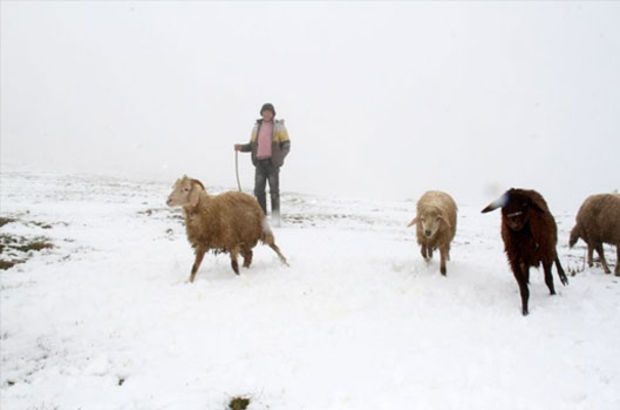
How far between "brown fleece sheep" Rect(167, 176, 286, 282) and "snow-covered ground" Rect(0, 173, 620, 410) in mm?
488

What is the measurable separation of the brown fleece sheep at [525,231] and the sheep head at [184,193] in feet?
15.1

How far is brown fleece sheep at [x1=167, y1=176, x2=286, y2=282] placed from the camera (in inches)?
309

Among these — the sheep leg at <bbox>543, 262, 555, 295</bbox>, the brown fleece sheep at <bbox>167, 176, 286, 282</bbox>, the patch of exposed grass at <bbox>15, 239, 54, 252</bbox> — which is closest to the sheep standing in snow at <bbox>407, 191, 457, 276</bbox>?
the sheep leg at <bbox>543, 262, 555, 295</bbox>

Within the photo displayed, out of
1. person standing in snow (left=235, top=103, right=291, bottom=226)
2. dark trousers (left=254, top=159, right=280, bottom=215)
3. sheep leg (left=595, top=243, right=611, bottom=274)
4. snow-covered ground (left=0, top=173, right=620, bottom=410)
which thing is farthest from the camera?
dark trousers (left=254, top=159, right=280, bottom=215)

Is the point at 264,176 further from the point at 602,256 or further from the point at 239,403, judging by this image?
the point at 239,403

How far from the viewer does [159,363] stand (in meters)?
5.25

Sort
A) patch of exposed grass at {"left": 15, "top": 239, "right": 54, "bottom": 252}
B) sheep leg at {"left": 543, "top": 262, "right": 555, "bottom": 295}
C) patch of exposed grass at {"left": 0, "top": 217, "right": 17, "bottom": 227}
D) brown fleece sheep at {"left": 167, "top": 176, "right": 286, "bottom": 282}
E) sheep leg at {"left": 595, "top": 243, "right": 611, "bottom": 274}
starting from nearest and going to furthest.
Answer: sheep leg at {"left": 543, "top": 262, "right": 555, "bottom": 295} → brown fleece sheep at {"left": 167, "top": 176, "right": 286, "bottom": 282} → sheep leg at {"left": 595, "top": 243, "right": 611, "bottom": 274} → patch of exposed grass at {"left": 15, "top": 239, "right": 54, "bottom": 252} → patch of exposed grass at {"left": 0, "top": 217, "right": 17, "bottom": 227}

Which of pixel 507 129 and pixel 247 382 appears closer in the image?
pixel 247 382

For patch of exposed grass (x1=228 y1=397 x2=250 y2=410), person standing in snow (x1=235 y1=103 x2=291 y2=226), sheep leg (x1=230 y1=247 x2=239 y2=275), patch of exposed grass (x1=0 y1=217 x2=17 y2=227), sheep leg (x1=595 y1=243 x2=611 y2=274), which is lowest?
patch of exposed grass (x1=228 y1=397 x2=250 y2=410)

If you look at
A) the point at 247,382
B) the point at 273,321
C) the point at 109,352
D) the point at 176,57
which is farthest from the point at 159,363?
the point at 176,57

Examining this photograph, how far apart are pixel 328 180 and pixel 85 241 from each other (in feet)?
189

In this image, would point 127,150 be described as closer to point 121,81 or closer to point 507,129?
point 121,81

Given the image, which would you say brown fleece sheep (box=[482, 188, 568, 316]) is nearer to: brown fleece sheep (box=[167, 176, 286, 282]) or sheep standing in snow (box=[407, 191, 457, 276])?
sheep standing in snow (box=[407, 191, 457, 276])

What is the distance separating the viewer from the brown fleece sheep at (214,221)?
785cm
